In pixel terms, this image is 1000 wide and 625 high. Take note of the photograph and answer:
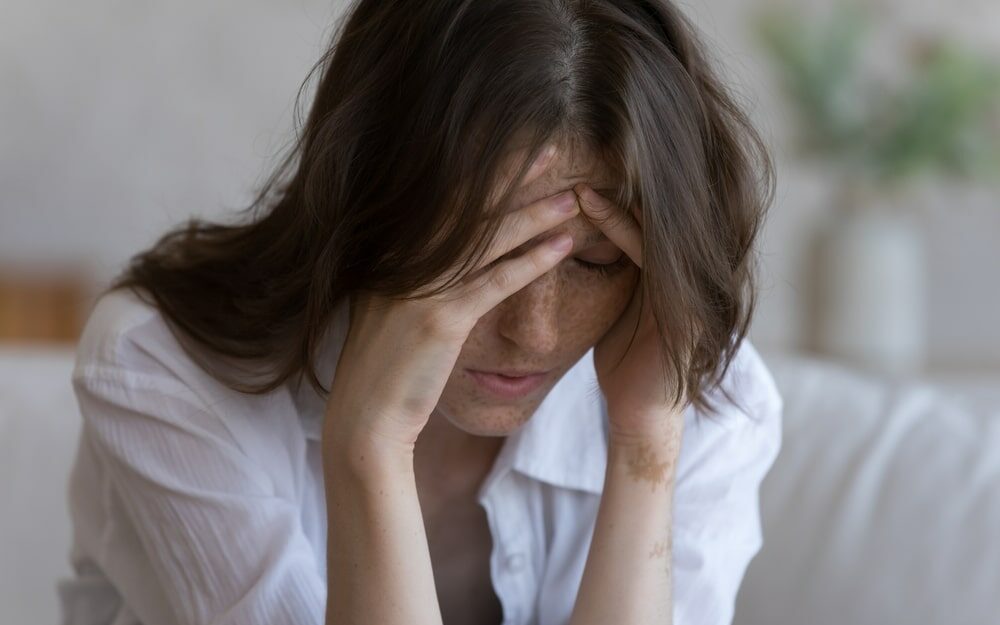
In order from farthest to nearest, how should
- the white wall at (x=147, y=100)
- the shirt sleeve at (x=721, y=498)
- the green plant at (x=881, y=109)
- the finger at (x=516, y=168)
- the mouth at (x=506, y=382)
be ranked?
the white wall at (x=147, y=100) < the green plant at (x=881, y=109) < the shirt sleeve at (x=721, y=498) < the mouth at (x=506, y=382) < the finger at (x=516, y=168)

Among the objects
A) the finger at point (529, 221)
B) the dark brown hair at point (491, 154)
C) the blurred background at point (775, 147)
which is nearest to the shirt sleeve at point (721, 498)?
the dark brown hair at point (491, 154)

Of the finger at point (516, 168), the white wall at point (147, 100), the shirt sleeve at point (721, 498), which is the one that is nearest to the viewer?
the finger at point (516, 168)

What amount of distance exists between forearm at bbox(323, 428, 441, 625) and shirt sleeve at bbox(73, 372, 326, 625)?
6cm

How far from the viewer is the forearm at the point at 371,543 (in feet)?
2.72

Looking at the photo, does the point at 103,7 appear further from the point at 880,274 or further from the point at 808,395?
the point at 808,395

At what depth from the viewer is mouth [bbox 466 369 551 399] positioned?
855 mm

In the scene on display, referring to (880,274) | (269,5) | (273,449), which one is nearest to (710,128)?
(273,449)

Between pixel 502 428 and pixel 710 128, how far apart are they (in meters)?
0.26

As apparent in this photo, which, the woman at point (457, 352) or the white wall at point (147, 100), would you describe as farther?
the white wall at point (147, 100)

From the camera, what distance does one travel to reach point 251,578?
0.88 meters

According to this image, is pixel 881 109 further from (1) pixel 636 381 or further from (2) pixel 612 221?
(2) pixel 612 221

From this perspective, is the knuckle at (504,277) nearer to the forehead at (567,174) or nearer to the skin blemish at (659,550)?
the forehead at (567,174)

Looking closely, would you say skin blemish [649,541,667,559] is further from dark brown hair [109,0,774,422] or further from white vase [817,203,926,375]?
white vase [817,203,926,375]

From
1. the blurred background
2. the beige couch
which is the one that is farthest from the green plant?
→ the beige couch
